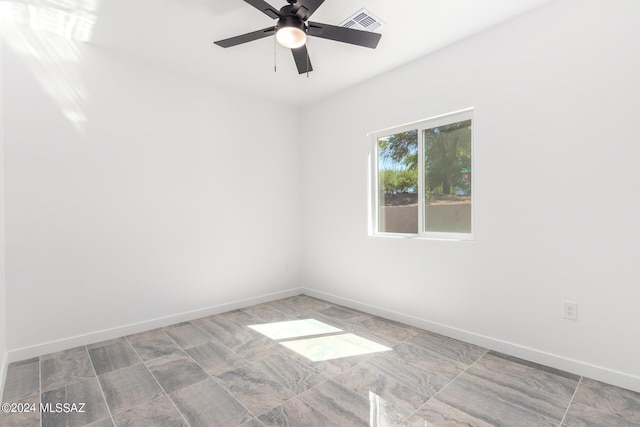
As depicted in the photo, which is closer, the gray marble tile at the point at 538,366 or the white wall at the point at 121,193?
the gray marble tile at the point at 538,366

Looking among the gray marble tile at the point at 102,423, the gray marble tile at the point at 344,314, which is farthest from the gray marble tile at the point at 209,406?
the gray marble tile at the point at 344,314

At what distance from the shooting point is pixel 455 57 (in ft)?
8.95

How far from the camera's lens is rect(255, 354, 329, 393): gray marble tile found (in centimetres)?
210

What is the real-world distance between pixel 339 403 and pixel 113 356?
1935 millimetres

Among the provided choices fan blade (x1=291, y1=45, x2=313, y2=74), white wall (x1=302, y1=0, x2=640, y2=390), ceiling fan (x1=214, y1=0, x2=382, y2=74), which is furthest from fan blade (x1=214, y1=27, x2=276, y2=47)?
white wall (x1=302, y1=0, x2=640, y2=390)

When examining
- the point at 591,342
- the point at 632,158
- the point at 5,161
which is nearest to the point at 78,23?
the point at 5,161

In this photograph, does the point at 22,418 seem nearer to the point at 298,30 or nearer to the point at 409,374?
the point at 409,374

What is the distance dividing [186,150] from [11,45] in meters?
1.49

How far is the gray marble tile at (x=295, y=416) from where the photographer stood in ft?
5.60

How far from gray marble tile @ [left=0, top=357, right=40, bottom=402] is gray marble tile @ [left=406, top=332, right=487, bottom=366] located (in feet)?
9.31

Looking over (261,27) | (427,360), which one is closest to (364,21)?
(261,27)

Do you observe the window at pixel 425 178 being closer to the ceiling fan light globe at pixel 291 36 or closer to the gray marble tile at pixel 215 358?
the ceiling fan light globe at pixel 291 36

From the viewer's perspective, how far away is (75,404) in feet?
6.24

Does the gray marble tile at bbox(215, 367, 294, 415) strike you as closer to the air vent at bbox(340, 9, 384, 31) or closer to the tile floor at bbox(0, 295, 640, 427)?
the tile floor at bbox(0, 295, 640, 427)
